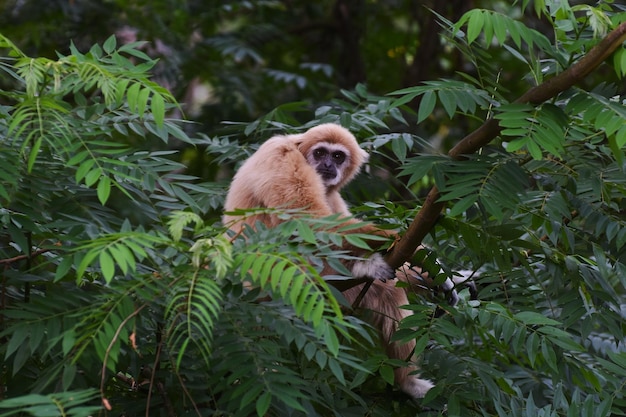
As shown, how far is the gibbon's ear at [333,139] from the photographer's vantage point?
541 cm

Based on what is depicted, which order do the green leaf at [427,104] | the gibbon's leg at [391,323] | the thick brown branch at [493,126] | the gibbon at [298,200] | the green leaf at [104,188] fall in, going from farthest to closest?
the gibbon's leg at [391,323] → the gibbon at [298,200] → the green leaf at [427,104] → the thick brown branch at [493,126] → the green leaf at [104,188]

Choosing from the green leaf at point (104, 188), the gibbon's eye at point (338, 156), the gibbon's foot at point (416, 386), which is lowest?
the gibbon's foot at point (416, 386)

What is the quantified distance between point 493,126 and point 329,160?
7.80ft

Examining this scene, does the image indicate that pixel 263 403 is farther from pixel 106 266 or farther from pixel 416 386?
pixel 416 386

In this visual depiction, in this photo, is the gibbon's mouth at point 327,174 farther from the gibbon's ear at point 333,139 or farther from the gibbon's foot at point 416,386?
the gibbon's foot at point 416,386

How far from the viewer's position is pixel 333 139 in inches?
215

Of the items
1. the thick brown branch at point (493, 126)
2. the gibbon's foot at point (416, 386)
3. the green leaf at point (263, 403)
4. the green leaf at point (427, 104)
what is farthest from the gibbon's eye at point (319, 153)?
the green leaf at point (263, 403)

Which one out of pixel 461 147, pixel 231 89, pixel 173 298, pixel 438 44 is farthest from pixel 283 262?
pixel 438 44

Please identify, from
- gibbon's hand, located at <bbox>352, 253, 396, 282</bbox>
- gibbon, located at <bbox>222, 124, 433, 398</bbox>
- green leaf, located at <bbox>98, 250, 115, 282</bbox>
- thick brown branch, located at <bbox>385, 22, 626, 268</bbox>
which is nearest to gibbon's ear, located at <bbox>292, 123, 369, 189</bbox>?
gibbon, located at <bbox>222, 124, 433, 398</bbox>

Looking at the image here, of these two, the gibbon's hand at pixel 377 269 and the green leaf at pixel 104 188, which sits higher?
the green leaf at pixel 104 188

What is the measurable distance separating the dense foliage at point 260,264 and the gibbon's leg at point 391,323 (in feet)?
1.19

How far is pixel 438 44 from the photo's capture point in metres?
9.97

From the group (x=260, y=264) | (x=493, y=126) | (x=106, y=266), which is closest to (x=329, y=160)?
(x=493, y=126)

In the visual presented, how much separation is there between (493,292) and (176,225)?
1.87 metres
